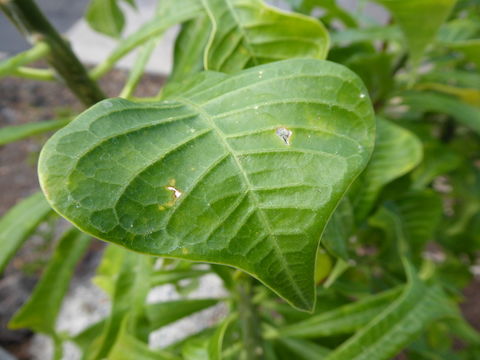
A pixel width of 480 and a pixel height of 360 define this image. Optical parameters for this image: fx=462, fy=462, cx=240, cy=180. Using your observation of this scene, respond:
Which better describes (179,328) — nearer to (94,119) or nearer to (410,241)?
(410,241)

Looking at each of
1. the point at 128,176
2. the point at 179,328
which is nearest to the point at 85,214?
the point at 128,176

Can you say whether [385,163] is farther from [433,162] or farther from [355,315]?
[433,162]

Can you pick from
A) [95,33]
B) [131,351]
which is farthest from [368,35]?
[95,33]

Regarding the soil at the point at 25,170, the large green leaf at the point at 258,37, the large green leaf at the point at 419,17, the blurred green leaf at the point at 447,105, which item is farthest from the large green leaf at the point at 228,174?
the soil at the point at 25,170

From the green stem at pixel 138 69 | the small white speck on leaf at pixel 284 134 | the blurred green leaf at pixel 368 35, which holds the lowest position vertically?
the blurred green leaf at pixel 368 35

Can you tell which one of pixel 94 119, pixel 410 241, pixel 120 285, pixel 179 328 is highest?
pixel 94 119

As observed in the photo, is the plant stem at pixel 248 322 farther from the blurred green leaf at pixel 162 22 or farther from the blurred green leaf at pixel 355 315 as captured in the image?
the blurred green leaf at pixel 162 22

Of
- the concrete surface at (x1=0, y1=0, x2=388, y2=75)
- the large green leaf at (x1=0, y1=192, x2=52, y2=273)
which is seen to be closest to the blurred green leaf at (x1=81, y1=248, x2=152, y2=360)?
the large green leaf at (x1=0, y1=192, x2=52, y2=273)
